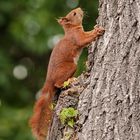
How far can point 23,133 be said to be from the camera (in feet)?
30.2

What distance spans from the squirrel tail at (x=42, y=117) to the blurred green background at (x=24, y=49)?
3484 millimetres

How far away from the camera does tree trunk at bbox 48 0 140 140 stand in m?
4.45

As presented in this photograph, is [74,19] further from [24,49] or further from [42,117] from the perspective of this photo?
[24,49]

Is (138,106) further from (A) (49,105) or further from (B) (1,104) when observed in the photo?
(B) (1,104)

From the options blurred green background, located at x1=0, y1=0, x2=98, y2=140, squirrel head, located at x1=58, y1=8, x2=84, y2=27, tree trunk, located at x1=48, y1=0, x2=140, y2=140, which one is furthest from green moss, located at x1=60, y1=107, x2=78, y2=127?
blurred green background, located at x1=0, y1=0, x2=98, y2=140

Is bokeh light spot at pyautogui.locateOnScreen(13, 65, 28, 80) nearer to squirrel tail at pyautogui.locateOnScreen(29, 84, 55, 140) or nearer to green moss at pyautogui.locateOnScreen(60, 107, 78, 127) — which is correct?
squirrel tail at pyautogui.locateOnScreen(29, 84, 55, 140)

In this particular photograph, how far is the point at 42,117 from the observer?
5281 mm

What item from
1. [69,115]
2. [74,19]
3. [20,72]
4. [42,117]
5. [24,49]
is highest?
[24,49]

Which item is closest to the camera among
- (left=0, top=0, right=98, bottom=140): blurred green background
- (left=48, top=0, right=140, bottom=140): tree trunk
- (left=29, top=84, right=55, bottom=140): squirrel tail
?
(left=48, top=0, right=140, bottom=140): tree trunk

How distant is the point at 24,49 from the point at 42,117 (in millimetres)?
5438

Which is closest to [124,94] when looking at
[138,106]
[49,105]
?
[138,106]

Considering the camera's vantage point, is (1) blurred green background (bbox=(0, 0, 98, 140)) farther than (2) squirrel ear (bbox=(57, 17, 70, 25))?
Yes

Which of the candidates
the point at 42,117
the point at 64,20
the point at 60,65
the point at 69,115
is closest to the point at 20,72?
the point at 64,20

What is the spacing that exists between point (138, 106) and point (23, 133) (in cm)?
490
